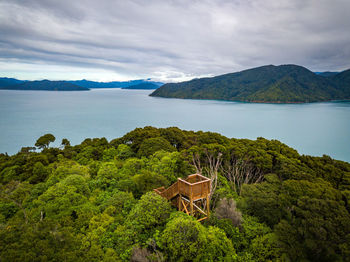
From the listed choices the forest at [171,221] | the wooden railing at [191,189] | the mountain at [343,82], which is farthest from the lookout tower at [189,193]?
the mountain at [343,82]

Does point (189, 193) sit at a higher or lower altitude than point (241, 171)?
higher

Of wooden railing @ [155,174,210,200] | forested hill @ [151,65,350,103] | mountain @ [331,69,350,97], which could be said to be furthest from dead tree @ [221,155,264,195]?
mountain @ [331,69,350,97]

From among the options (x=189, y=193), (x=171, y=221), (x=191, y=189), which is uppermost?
(x=191, y=189)

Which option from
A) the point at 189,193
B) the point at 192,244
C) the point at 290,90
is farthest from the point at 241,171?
the point at 290,90

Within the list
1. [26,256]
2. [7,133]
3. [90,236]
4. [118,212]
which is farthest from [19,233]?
[7,133]

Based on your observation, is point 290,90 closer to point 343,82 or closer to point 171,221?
point 343,82

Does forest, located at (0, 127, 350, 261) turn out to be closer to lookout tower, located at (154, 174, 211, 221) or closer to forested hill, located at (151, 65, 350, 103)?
lookout tower, located at (154, 174, 211, 221)

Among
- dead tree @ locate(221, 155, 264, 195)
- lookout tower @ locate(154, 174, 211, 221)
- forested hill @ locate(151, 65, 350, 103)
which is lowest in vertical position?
dead tree @ locate(221, 155, 264, 195)

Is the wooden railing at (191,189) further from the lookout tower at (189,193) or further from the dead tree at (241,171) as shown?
the dead tree at (241,171)

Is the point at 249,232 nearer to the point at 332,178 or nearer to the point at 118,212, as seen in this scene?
the point at 118,212

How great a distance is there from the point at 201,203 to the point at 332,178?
11771mm

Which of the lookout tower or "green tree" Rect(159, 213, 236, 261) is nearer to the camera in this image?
"green tree" Rect(159, 213, 236, 261)

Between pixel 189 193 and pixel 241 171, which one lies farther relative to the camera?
pixel 241 171

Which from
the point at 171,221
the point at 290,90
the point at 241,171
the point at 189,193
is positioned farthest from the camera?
the point at 290,90
